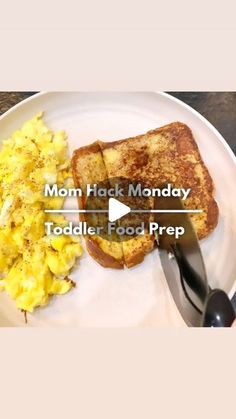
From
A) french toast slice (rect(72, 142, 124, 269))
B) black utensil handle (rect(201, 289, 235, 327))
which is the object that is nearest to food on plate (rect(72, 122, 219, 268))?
french toast slice (rect(72, 142, 124, 269))

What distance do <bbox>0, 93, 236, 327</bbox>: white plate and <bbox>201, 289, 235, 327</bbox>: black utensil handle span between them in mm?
55

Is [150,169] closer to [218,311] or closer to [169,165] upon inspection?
[169,165]

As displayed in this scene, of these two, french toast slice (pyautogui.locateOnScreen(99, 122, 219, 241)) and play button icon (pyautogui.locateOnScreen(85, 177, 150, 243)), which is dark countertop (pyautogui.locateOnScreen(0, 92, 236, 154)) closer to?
french toast slice (pyautogui.locateOnScreen(99, 122, 219, 241))

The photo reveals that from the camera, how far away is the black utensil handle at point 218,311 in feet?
3.07

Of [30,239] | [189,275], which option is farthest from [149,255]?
[30,239]

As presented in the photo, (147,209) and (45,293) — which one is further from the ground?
(147,209)

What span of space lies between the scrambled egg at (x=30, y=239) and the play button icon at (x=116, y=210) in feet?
0.28

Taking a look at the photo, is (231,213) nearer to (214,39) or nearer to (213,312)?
(213,312)

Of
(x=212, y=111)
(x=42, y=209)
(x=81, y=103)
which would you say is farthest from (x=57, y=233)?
(x=212, y=111)

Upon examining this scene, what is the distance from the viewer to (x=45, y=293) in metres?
0.99

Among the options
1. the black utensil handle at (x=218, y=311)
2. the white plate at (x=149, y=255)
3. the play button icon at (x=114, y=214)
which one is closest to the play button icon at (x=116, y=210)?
the play button icon at (x=114, y=214)

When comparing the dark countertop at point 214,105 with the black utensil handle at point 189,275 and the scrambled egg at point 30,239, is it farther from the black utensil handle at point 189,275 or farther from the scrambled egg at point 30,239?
the black utensil handle at point 189,275

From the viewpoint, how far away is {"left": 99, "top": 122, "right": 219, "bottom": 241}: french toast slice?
101cm

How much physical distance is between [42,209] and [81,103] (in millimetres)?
249
